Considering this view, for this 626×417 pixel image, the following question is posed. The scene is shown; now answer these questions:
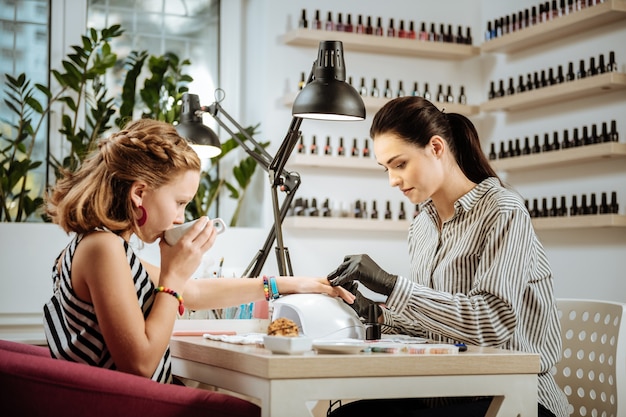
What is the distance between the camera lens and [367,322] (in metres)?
2.25

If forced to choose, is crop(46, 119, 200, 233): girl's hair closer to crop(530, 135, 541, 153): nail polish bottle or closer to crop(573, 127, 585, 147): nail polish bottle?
crop(573, 127, 585, 147): nail polish bottle

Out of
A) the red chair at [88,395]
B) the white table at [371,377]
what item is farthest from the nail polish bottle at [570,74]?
the red chair at [88,395]

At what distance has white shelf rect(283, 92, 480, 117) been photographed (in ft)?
16.4

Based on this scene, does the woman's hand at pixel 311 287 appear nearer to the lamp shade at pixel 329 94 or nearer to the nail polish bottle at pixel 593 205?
the lamp shade at pixel 329 94

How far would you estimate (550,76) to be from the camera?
195 inches

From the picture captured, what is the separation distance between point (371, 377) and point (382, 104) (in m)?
3.69

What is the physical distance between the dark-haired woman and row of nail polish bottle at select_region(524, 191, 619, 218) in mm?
2313

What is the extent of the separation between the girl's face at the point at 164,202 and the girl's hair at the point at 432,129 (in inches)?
27.7

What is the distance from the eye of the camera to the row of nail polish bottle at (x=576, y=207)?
4527 millimetres

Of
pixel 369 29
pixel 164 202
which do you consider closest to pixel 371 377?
pixel 164 202

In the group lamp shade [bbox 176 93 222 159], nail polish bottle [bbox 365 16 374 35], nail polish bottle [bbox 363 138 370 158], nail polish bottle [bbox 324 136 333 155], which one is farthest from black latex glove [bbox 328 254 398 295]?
nail polish bottle [bbox 365 16 374 35]

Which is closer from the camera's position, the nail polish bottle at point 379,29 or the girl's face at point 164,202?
the girl's face at point 164,202

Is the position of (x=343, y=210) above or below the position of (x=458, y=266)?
above

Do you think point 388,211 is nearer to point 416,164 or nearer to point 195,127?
point 195,127
